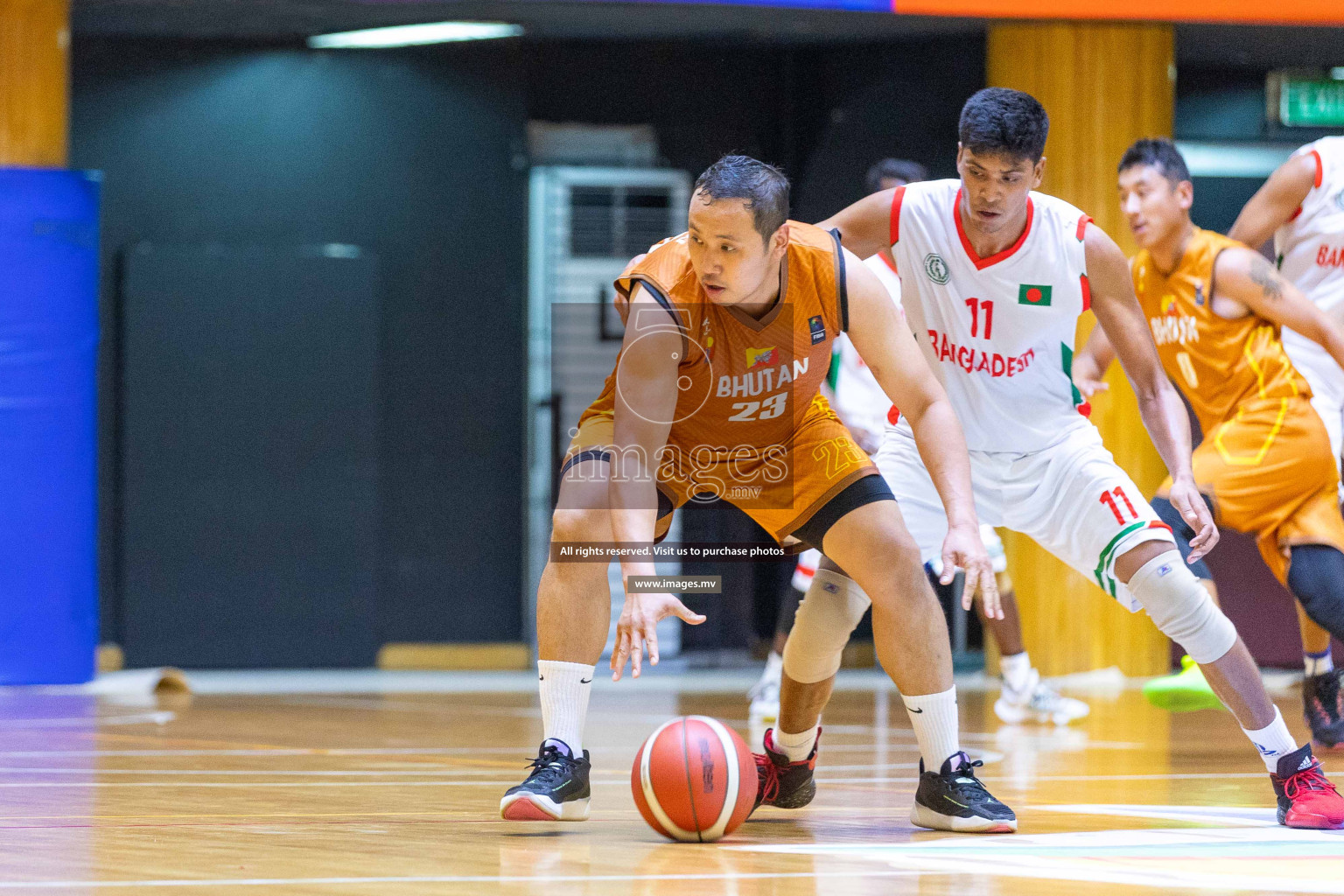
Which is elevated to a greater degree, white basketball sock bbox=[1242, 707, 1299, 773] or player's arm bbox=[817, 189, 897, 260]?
player's arm bbox=[817, 189, 897, 260]

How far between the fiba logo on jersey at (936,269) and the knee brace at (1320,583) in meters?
1.99

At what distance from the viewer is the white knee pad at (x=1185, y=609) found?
374 centimetres

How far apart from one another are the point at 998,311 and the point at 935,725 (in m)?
1.15

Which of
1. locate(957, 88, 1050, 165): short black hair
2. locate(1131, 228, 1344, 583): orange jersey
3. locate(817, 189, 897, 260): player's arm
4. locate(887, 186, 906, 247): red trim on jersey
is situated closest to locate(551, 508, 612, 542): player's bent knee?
locate(817, 189, 897, 260): player's arm

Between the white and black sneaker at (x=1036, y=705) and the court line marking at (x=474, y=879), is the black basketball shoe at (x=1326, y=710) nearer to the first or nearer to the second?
the white and black sneaker at (x=1036, y=705)

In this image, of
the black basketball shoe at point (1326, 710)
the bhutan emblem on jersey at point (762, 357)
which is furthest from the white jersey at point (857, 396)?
the bhutan emblem on jersey at point (762, 357)

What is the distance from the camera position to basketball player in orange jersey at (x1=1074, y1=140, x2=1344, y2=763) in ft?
17.6

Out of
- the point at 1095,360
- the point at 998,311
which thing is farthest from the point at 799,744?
the point at 1095,360

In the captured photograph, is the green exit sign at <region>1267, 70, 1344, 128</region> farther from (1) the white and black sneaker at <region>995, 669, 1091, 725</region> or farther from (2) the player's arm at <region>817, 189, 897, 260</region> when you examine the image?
(2) the player's arm at <region>817, 189, 897, 260</region>

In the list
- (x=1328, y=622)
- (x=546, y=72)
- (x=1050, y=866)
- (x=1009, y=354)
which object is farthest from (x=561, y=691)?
(x=546, y=72)

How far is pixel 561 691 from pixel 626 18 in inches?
220

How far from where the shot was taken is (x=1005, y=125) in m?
3.81

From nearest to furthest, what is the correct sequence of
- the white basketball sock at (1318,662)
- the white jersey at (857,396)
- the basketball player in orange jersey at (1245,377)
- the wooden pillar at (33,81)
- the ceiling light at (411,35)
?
the basketball player in orange jersey at (1245,377), the white basketball sock at (1318,662), the white jersey at (857,396), the wooden pillar at (33,81), the ceiling light at (411,35)

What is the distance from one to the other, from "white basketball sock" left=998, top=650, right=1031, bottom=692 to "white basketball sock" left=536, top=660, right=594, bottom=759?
9.75 feet
